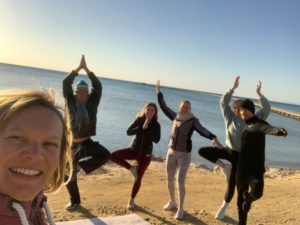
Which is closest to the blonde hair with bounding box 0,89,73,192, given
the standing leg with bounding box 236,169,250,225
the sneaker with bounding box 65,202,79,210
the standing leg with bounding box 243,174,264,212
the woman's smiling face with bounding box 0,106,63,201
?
the woman's smiling face with bounding box 0,106,63,201

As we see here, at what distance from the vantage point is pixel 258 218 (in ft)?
28.3

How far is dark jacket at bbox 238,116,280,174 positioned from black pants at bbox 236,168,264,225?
7cm

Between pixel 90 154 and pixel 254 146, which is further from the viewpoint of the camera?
pixel 90 154

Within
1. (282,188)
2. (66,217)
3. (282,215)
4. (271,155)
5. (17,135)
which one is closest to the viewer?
(17,135)

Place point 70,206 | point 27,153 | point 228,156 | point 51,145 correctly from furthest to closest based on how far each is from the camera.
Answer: point 70,206 < point 228,156 < point 51,145 < point 27,153

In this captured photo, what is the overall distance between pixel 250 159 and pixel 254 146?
0.85 feet

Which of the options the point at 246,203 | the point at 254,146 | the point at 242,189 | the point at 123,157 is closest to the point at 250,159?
the point at 254,146

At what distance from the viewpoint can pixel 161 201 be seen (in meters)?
9.30

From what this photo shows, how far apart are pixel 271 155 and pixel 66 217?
2598 cm

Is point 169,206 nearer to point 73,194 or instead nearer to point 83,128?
point 73,194

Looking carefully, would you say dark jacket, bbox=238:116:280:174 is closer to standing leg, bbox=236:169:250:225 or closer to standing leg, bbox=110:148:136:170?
standing leg, bbox=236:169:250:225

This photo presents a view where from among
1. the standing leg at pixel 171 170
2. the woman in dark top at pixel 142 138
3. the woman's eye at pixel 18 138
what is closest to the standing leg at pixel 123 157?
the woman in dark top at pixel 142 138

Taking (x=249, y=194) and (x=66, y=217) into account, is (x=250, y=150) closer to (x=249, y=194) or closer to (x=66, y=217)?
(x=249, y=194)

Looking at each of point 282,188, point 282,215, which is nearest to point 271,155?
point 282,188
